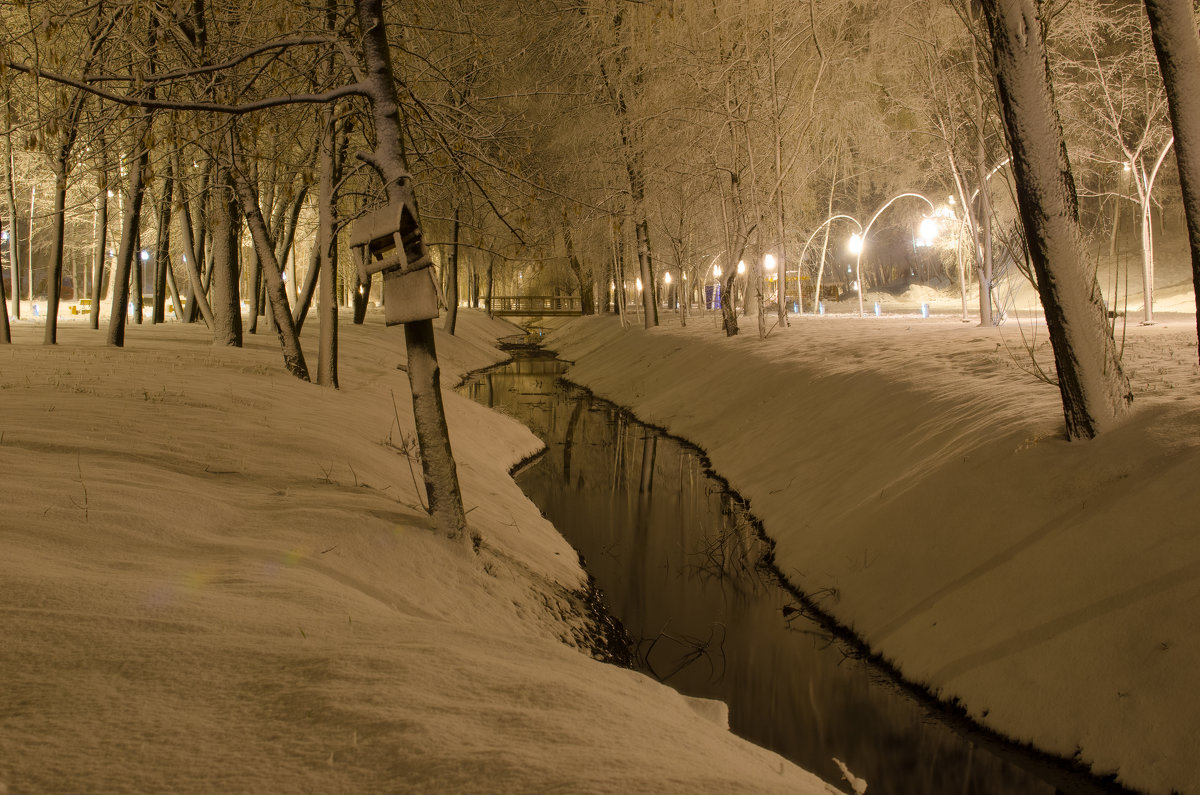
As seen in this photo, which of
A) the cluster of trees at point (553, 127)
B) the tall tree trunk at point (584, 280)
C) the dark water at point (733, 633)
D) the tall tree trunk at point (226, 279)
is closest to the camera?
the dark water at point (733, 633)

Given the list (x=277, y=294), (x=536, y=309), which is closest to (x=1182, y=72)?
(x=277, y=294)

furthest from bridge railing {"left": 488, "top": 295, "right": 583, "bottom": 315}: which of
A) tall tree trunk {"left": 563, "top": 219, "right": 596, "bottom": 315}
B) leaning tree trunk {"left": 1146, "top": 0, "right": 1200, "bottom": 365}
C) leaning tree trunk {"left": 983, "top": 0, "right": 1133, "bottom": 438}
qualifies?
leaning tree trunk {"left": 1146, "top": 0, "right": 1200, "bottom": 365}

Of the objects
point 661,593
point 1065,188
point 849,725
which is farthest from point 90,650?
point 1065,188

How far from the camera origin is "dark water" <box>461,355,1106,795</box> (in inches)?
243

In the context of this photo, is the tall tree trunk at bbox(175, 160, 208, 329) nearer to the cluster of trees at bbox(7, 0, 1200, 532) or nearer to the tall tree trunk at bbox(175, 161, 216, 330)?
the tall tree trunk at bbox(175, 161, 216, 330)

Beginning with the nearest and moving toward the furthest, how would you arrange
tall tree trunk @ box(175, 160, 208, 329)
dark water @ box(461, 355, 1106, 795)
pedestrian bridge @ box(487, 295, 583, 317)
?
dark water @ box(461, 355, 1106, 795) < tall tree trunk @ box(175, 160, 208, 329) < pedestrian bridge @ box(487, 295, 583, 317)

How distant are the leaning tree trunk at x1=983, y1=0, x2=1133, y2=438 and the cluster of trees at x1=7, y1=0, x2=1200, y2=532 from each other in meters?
0.02

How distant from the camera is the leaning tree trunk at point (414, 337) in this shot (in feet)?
22.6

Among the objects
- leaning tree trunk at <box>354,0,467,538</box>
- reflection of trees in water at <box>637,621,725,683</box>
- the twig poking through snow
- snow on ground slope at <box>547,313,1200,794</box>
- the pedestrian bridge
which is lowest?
the twig poking through snow

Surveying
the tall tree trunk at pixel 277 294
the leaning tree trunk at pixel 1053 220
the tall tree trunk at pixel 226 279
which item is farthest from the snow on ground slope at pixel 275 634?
the tall tree trunk at pixel 226 279

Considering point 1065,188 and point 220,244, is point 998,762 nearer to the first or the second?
point 1065,188

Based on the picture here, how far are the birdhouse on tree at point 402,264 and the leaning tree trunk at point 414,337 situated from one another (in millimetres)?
132

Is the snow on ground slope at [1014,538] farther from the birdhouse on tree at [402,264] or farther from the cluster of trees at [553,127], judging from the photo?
the birdhouse on tree at [402,264]

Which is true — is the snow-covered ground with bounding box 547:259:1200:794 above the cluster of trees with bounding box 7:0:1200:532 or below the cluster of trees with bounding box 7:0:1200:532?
below
